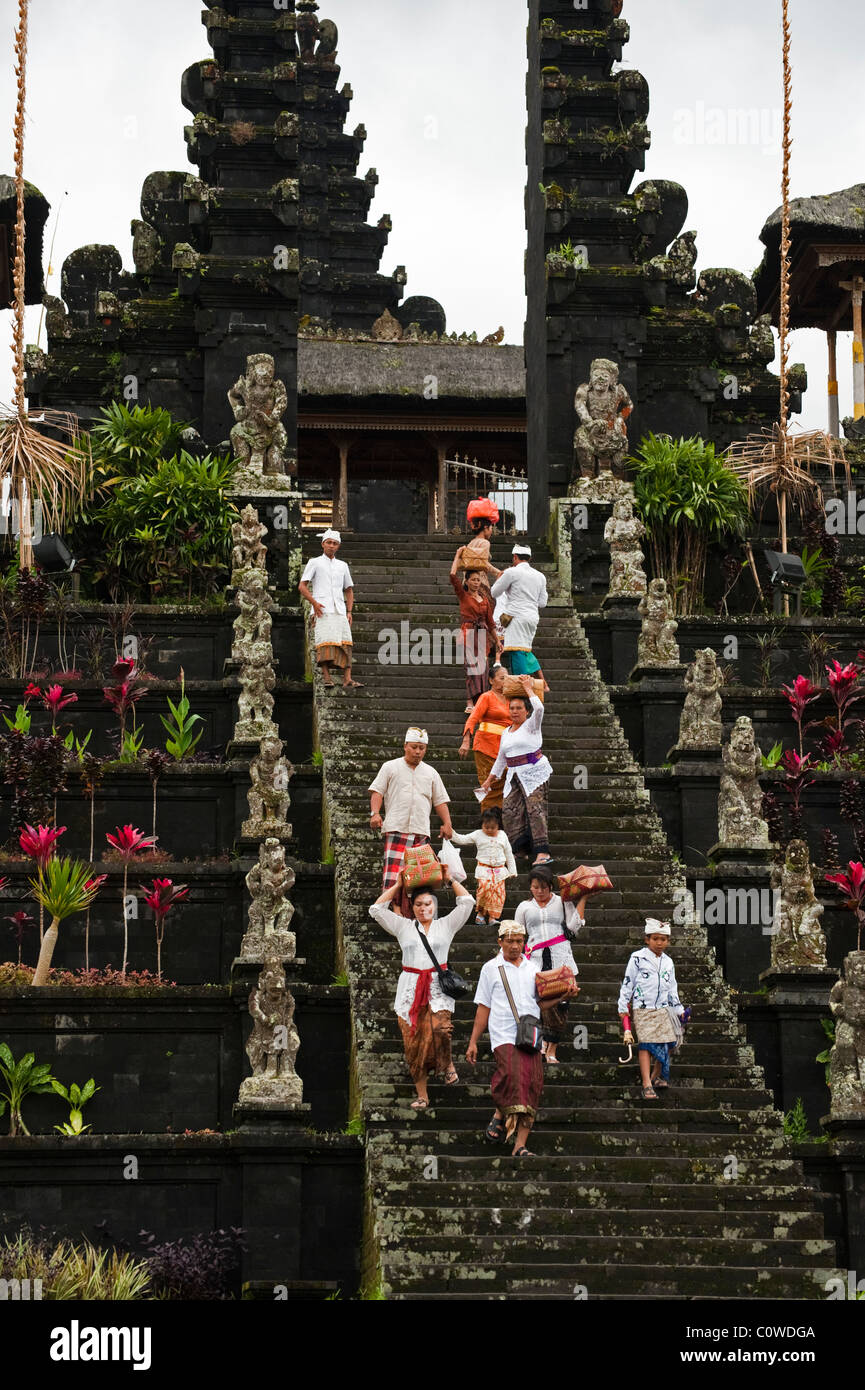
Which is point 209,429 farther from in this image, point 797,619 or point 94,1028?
point 94,1028

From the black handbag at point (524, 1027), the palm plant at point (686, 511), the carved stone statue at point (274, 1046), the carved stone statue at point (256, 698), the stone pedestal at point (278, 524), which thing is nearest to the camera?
the black handbag at point (524, 1027)

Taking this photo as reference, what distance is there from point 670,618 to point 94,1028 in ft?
23.1

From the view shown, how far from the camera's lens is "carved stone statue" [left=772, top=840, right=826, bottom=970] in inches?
782

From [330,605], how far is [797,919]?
17.6 feet

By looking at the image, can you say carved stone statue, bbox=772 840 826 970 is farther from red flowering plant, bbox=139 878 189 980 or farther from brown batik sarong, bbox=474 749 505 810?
red flowering plant, bbox=139 878 189 980

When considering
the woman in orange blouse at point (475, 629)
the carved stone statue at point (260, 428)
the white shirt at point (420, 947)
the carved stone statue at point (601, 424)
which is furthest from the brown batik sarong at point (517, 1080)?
the carved stone statue at point (601, 424)

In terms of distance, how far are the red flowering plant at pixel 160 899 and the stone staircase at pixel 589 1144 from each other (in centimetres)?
133

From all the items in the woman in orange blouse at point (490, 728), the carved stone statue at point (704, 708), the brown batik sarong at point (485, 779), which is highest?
the carved stone statue at point (704, 708)

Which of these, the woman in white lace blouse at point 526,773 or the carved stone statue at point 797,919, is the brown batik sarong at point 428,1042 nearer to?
the woman in white lace blouse at point 526,773

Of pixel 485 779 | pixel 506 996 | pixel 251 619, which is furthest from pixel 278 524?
pixel 506 996

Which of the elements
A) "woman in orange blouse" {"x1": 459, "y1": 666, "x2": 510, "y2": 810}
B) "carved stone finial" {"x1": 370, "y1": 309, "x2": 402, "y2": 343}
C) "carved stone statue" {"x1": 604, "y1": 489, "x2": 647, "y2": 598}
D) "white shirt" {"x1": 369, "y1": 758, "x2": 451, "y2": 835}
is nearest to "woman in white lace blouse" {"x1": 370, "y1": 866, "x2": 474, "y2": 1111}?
"white shirt" {"x1": 369, "y1": 758, "x2": 451, "y2": 835}

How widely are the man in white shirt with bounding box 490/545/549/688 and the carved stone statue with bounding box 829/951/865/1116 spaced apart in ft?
14.1

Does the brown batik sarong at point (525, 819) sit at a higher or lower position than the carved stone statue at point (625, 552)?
lower

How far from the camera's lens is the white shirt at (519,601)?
21.5m
